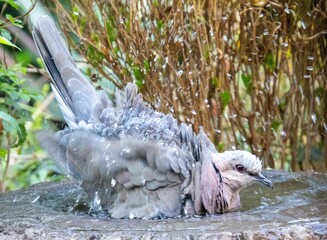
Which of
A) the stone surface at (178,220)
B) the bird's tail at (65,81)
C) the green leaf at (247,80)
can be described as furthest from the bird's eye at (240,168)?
the green leaf at (247,80)

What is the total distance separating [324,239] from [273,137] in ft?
8.42

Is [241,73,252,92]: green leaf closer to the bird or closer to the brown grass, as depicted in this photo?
the brown grass

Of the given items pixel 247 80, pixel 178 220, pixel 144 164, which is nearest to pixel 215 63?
pixel 247 80

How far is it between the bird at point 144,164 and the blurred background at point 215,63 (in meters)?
0.72

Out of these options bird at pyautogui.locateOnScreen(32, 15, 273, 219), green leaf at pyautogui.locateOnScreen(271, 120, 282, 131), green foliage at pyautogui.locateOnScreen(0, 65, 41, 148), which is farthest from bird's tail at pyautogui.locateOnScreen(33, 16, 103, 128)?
green leaf at pyautogui.locateOnScreen(271, 120, 282, 131)

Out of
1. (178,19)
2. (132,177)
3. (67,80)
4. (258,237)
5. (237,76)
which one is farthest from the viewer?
(237,76)

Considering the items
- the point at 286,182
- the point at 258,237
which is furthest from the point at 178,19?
the point at 258,237

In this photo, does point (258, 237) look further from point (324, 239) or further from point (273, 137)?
point (273, 137)

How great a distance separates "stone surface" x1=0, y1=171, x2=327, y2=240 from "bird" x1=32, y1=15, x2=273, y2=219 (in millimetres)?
104

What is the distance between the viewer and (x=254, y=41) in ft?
16.4

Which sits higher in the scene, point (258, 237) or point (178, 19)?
point (178, 19)

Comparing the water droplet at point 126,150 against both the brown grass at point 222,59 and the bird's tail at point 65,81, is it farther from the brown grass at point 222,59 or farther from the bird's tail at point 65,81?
the brown grass at point 222,59

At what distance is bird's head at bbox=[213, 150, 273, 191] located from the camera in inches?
143

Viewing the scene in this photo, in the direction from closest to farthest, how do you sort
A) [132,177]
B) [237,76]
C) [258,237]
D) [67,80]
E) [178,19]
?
[258,237] → [132,177] → [67,80] → [178,19] → [237,76]
